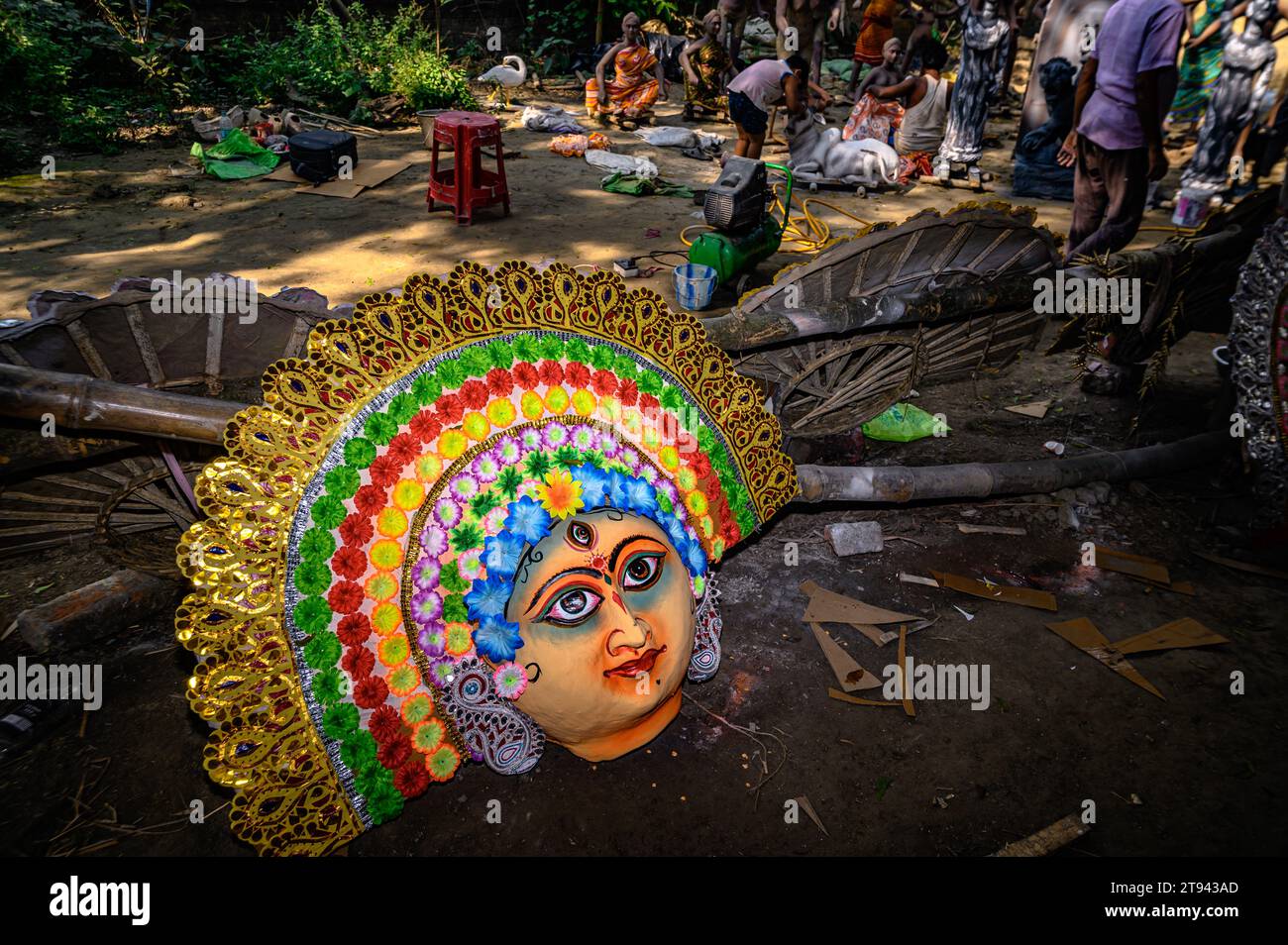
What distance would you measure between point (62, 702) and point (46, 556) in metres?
1.17

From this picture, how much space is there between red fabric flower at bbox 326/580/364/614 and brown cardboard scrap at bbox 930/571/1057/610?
2954mm

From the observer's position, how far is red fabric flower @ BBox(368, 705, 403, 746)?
237 cm

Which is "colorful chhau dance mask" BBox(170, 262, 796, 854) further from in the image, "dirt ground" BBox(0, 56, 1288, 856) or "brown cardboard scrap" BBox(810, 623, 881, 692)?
"brown cardboard scrap" BBox(810, 623, 881, 692)

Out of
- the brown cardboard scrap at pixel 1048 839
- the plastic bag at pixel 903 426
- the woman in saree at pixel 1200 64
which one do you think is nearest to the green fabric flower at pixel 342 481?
the brown cardboard scrap at pixel 1048 839

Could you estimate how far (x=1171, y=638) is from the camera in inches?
143

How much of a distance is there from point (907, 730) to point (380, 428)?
2441 mm

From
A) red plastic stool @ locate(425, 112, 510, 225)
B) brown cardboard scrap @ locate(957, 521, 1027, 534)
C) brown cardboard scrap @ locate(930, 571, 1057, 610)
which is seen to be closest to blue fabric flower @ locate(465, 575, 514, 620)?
brown cardboard scrap @ locate(930, 571, 1057, 610)

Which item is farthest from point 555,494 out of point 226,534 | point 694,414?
point 226,534

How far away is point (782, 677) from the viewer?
3422mm

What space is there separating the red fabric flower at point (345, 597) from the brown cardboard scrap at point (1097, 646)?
10.5ft

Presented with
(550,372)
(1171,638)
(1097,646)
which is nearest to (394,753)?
(550,372)

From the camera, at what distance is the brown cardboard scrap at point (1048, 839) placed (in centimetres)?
269

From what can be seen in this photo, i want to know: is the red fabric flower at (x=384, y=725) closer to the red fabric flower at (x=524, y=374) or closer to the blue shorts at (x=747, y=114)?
the red fabric flower at (x=524, y=374)

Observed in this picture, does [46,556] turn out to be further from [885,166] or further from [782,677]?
[885,166]
